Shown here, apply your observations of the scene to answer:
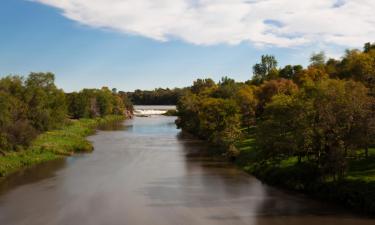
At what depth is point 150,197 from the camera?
3747 centimetres

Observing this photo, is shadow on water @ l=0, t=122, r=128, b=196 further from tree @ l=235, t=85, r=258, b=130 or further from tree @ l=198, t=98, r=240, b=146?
tree @ l=235, t=85, r=258, b=130

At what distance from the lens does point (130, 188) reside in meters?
41.0

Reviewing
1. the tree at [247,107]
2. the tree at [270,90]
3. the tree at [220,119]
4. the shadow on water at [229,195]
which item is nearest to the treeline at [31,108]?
the shadow on water at [229,195]

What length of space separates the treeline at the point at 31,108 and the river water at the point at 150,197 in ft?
17.7

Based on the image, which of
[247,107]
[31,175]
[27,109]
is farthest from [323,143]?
[27,109]

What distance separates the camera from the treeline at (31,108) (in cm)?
5441

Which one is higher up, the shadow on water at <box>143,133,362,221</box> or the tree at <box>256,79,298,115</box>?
the tree at <box>256,79,298,115</box>

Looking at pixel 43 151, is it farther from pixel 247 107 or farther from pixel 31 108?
pixel 247 107

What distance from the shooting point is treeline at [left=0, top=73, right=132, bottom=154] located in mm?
54406

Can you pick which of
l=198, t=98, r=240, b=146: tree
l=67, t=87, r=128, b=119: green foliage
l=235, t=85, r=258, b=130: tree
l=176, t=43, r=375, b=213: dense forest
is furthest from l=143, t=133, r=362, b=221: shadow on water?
l=67, t=87, r=128, b=119: green foliage

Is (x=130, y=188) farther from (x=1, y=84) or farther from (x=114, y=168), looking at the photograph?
(x=1, y=84)

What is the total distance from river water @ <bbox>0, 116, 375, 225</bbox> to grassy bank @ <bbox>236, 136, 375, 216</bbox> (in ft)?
3.69

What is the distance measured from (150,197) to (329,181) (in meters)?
14.9

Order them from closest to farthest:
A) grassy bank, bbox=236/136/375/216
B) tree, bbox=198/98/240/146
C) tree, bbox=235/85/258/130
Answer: grassy bank, bbox=236/136/375/216 → tree, bbox=198/98/240/146 → tree, bbox=235/85/258/130
